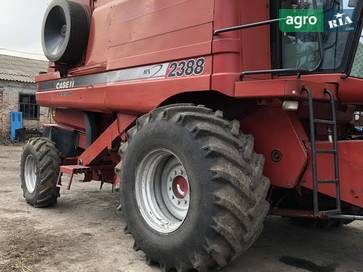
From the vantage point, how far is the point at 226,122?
3.98m

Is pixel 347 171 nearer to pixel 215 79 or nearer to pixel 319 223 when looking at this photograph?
pixel 215 79

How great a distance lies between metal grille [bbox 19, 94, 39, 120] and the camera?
23086 mm

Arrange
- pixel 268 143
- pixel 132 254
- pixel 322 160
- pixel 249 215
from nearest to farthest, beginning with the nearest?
pixel 249 215 → pixel 322 160 → pixel 268 143 → pixel 132 254

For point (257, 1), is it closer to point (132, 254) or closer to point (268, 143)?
point (268, 143)

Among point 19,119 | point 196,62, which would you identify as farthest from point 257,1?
point 19,119

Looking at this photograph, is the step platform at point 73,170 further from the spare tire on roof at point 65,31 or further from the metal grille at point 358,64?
the metal grille at point 358,64

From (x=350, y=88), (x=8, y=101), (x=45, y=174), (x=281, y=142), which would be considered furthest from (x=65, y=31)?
(x=8, y=101)

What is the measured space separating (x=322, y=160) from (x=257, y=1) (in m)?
1.60

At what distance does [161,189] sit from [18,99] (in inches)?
779

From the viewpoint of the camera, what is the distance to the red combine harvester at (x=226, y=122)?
12.5 feet

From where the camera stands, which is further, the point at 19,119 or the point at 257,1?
the point at 19,119

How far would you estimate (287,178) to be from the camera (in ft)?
13.9

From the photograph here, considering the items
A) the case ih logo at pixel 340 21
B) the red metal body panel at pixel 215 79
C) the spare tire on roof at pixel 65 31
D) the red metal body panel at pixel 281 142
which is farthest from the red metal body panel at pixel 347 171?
the spare tire on roof at pixel 65 31

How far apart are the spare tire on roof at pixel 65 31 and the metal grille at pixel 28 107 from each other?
54.4 feet
